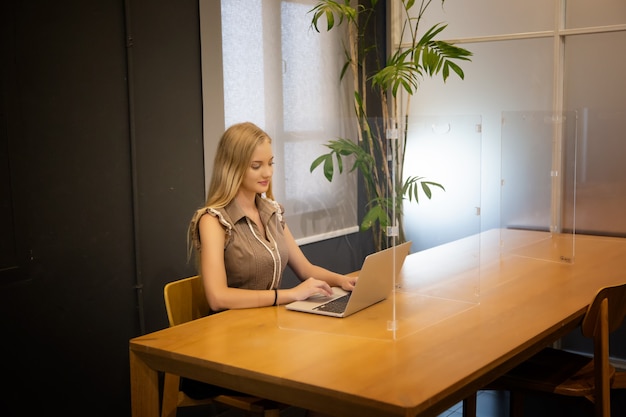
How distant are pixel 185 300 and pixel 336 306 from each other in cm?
59

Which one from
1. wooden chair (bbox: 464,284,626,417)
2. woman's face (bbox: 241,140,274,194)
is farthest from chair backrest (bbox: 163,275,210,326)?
wooden chair (bbox: 464,284,626,417)

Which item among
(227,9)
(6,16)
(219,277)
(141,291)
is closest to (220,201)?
(219,277)

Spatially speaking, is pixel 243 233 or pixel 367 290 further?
pixel 243 233

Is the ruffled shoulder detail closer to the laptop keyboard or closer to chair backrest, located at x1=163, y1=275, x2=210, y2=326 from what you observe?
chair backrest, located at x1=163, y1=275, x2=210, y2=326

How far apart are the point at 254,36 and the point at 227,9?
228 mm

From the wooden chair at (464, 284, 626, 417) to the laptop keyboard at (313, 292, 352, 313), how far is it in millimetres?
→ 662

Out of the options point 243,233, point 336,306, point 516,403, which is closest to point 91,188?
point 243,233

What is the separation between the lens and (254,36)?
3.78 metres

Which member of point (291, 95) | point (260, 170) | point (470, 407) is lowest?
point (470, 407)

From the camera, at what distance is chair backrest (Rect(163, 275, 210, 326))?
2.66m

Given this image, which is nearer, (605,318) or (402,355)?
(402,355)

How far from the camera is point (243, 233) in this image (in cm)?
277

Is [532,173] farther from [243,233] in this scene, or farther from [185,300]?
[185,300]

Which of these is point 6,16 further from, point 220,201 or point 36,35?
point 220,201
